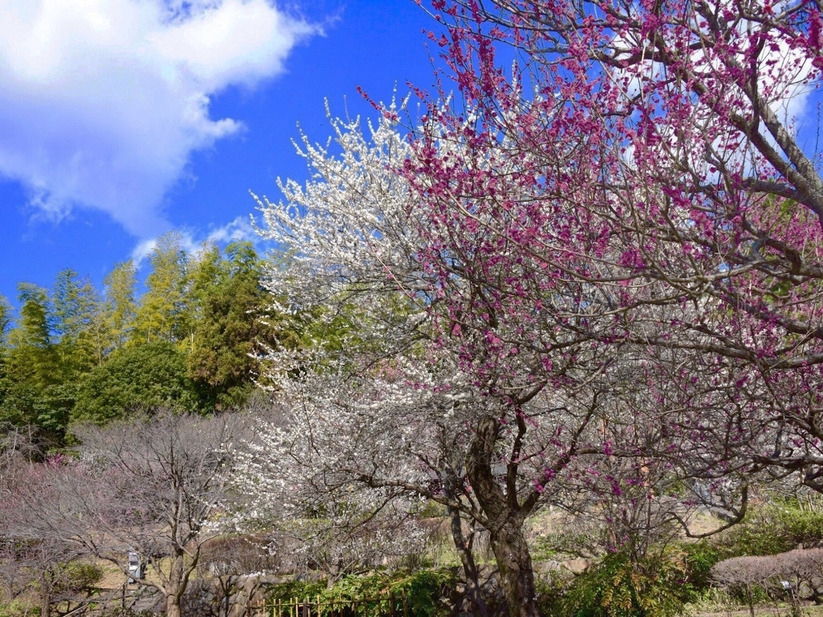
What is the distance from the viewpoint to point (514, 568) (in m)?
5.93

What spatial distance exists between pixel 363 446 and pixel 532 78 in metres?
3.82

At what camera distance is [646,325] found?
16.2ft

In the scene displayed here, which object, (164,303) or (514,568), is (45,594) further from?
(164,303)

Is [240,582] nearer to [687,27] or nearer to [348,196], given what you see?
[348,196]

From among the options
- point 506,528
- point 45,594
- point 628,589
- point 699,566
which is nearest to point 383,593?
point 628,589

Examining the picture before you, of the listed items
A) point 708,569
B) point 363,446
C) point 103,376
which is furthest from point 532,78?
point 103,376

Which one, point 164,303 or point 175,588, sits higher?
point 164,303

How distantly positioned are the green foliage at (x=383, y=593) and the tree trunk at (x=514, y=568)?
257 cm

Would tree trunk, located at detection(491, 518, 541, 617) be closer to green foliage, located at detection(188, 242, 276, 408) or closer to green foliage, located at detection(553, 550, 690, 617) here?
green foliage, located at detection(553, 550, 690, 617)

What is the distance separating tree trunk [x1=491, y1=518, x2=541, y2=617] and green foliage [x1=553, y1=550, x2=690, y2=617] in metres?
1.76

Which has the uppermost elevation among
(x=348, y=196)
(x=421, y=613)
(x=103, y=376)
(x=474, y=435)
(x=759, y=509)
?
(x=103, y=376)

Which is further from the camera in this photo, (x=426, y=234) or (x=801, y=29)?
(x=426, y=234)

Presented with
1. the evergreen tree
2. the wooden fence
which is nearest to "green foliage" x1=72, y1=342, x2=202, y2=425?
the evergreen tree

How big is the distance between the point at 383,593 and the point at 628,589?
3008 millimetres
